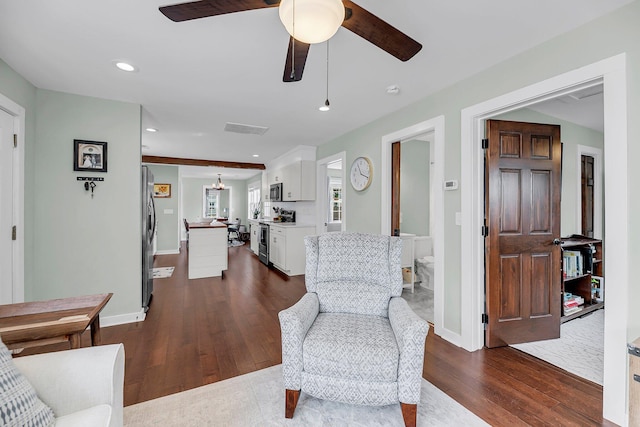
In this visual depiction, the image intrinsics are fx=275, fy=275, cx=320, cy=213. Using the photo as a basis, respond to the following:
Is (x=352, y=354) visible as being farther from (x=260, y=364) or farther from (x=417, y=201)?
(x=417, y=201)

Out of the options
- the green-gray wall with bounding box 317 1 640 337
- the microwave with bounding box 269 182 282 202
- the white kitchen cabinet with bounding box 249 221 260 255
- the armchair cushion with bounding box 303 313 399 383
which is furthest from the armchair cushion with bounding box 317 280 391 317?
the white kitchen cabinet with bounding box 249 221 260 255

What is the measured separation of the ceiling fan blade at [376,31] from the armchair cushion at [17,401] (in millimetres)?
1785

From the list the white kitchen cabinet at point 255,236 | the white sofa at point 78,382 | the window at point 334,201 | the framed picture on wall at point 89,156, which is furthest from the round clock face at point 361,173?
the white kitchen cabinet at point 255,236

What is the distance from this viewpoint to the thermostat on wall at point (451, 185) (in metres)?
2.50

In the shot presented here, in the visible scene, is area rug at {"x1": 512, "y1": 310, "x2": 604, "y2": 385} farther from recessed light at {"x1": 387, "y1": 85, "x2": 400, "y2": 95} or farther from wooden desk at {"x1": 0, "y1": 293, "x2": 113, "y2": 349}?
wooden desk at {"x1": 0, "y1": 293, "x2": 113, "y2": 349}

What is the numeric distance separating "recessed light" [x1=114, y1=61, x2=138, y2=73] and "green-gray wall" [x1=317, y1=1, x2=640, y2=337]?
2633mm

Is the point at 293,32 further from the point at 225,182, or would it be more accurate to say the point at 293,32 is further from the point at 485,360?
the point at 225,182

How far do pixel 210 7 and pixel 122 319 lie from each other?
3152 millimetres

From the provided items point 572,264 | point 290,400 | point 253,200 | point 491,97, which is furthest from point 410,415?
point 253,200

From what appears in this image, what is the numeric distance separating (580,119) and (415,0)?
127 inches

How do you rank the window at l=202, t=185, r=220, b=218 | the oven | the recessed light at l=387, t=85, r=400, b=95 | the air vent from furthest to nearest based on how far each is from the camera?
1. the window at l=202, t=185, r=220, b=218
2. the oven
3. the air vent
4. the recessed light at l=387, t=85, r=400, b=95

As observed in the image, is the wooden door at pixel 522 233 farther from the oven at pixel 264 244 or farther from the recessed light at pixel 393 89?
the oven at pixel 264 244

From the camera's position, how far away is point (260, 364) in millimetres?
2146

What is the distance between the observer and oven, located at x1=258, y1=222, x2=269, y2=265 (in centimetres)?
585
